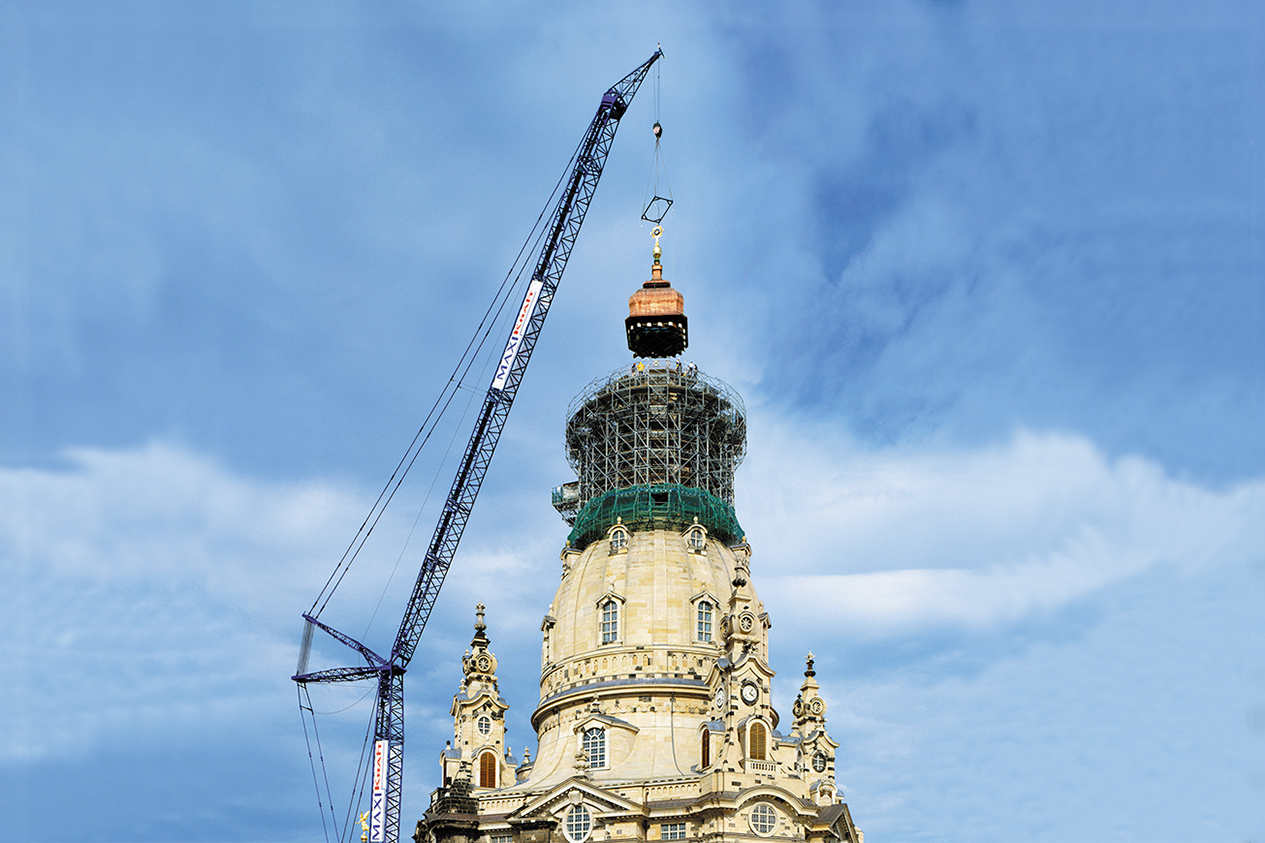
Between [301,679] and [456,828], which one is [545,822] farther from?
[301,679]

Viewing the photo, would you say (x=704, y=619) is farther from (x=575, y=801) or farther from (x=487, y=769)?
(x=487, y=769)

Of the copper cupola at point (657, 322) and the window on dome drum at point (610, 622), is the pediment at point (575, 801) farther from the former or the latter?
the copper cupola at point (657, 322)

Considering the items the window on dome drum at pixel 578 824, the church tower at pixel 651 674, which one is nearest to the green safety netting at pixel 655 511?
the church tower at pixel 651 674

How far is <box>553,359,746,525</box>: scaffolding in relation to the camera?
134 meters

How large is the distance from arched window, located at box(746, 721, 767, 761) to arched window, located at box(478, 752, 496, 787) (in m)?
23.3

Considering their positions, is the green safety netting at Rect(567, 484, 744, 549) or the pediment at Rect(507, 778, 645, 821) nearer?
the pediment at Rect(507, 778, 645, 821)

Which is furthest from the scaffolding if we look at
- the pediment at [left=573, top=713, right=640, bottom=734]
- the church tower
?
the pediment at [left=573, top=713, right=640, bottom=734]

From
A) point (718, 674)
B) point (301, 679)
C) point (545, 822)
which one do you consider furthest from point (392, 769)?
point (718, 674)

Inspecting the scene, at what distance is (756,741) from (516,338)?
44608 mm

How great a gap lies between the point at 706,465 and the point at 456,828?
42299 mm

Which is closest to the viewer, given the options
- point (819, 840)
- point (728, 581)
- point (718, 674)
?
point (819, 840)

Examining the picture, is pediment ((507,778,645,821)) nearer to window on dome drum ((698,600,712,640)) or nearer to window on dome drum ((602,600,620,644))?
window on dome drum ((602,600,620,644))

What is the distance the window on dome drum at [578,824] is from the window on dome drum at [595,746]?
559 cm

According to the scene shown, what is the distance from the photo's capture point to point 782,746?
11781cm
